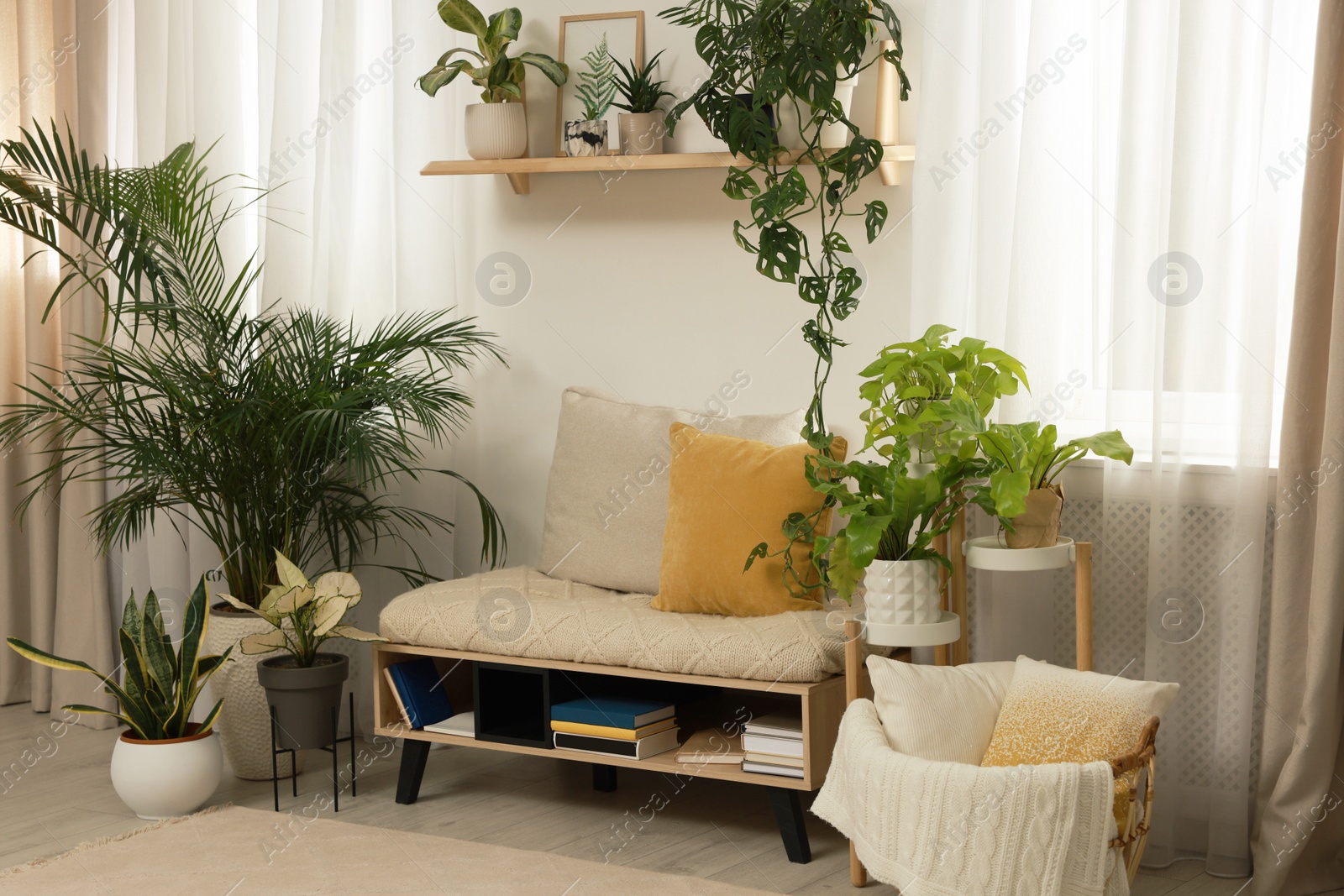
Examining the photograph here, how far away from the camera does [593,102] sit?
3.37 metres

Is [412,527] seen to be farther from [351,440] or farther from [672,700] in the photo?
[672,700]

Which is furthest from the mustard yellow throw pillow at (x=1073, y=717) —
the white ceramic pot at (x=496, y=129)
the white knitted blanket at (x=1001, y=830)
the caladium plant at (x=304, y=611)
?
the white ceramic pot at (x=496, y=129)

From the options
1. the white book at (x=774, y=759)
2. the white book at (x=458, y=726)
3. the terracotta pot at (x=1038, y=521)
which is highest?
the terracotta pot at (x=1038, y=521)

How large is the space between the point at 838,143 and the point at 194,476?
1747 mm

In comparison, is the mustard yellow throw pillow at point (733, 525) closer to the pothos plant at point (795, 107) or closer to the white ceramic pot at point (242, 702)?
the pothos plant at point (795, 107)

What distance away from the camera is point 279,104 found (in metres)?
3.62

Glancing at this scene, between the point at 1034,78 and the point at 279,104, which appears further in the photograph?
the point at 279,104

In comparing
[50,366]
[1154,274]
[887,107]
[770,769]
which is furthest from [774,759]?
[50,366]

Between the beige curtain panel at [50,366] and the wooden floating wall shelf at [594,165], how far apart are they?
126 centimetres

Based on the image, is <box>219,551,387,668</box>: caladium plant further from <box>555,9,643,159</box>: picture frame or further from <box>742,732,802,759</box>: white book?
<box>555,9,643,159</box>: picture frame

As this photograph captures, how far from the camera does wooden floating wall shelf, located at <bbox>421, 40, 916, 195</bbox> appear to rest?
9.91 feet

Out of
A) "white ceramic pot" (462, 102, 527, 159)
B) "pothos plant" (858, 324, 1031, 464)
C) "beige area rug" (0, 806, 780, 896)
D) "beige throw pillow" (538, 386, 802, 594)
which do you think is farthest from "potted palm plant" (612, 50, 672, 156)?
"beige area rug" (0, 806, 780, 896)

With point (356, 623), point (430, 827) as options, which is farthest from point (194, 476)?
point (430, 827)

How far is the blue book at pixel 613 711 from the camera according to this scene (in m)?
2.75
